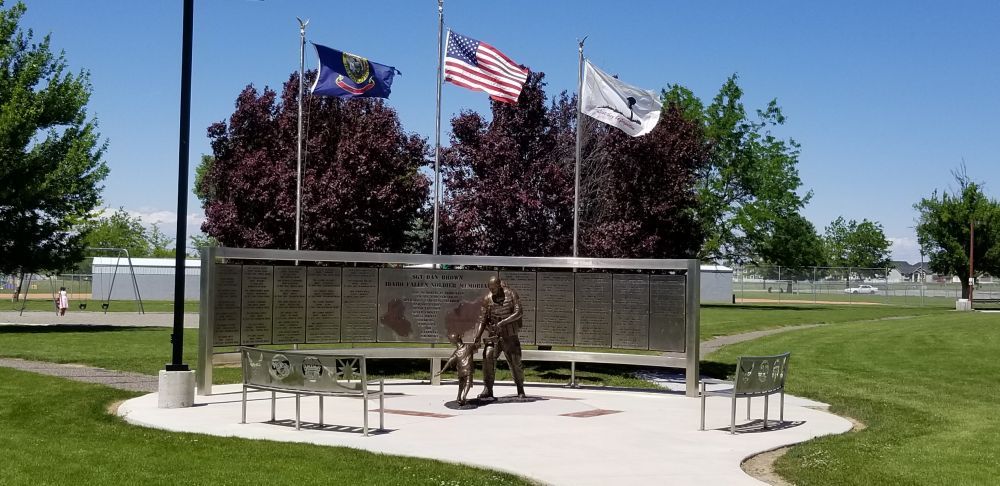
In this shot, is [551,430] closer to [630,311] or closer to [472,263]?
[630,311]

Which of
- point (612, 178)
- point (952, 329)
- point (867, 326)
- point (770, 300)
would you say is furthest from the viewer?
point (770, 300)

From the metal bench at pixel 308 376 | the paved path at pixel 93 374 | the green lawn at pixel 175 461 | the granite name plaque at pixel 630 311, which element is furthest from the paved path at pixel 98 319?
the green lawn at pixel 175 461

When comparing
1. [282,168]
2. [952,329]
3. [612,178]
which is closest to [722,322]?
[952,329]

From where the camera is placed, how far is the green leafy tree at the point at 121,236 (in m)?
99.4

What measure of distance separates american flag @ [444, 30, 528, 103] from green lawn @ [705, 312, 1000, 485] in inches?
334

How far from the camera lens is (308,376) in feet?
41.7

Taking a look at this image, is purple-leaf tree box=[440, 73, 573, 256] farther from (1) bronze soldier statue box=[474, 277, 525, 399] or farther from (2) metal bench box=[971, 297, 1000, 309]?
(2) metal bench box=[971, 297, 1000, 309]

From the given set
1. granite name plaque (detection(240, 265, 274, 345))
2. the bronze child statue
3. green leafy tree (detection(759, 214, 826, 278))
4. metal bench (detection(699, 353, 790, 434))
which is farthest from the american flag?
green leafy tree (detection(759, 214, 826, 278))

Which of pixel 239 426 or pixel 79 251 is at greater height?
pixel 79 251

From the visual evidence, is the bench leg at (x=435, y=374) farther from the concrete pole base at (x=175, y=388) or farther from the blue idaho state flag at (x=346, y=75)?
the blue idaho state flag at (x=346, y=75)

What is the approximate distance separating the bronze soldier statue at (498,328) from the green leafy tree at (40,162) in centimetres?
2511

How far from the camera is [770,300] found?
7506cm

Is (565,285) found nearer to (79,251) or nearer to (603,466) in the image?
(603,466)

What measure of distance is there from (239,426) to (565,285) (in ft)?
24.5
